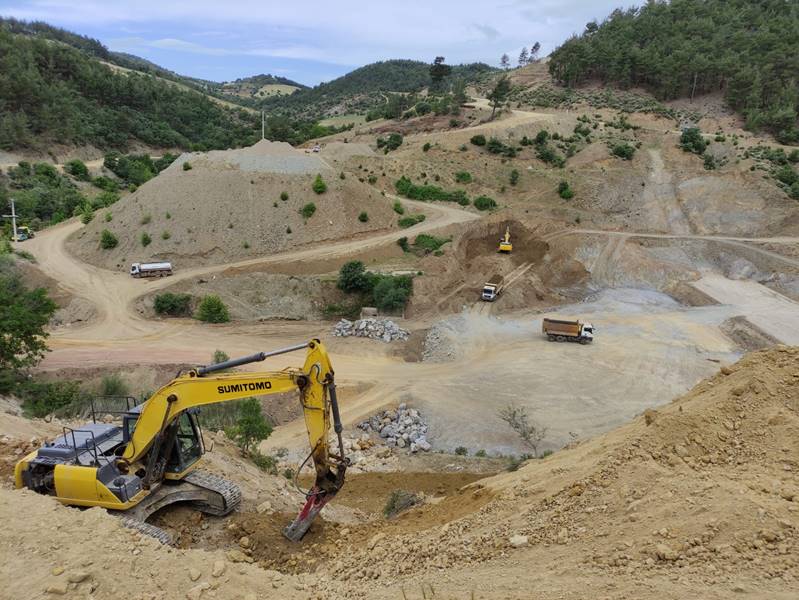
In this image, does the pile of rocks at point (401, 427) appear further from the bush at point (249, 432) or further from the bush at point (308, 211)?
the bush at point (308, 211)

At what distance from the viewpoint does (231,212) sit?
4231 centimetres

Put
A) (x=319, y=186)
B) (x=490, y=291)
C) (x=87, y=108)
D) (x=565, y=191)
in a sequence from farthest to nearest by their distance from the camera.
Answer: (x=87, y=108), (x=565, y=191), (x=319, y=186), (x=490, y=291)

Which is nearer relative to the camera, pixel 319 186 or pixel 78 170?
pixel 319 186

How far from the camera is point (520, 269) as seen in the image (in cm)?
4256

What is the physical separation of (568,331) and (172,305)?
25.3 meters

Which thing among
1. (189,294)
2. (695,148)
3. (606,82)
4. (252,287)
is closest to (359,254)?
(252,287)

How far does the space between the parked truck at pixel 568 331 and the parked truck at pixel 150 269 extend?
27.2 m

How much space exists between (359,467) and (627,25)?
352 ft

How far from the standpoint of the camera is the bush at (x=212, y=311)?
32.9 m

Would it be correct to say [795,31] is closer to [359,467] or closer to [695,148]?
[695,148]

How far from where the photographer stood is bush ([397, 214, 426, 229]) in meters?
47.0

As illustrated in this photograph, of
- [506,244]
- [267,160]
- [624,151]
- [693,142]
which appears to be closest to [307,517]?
[506,244]

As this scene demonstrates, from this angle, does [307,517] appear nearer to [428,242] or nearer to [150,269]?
[150,269]

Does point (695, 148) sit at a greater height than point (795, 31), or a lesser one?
lesser
